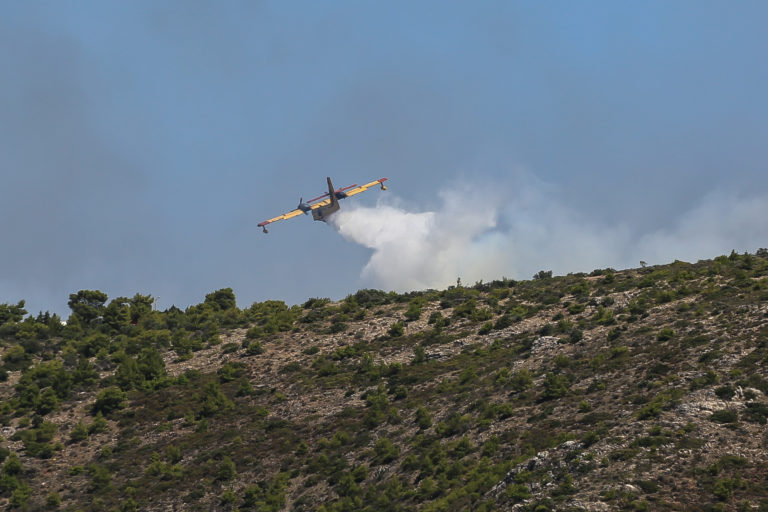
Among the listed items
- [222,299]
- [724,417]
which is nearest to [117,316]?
[222,299]

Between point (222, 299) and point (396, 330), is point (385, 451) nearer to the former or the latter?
point (396, 330)

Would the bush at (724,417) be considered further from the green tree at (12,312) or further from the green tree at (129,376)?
the green tree at (12,312)

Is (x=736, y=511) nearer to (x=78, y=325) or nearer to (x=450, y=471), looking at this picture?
(x=450, y=471)

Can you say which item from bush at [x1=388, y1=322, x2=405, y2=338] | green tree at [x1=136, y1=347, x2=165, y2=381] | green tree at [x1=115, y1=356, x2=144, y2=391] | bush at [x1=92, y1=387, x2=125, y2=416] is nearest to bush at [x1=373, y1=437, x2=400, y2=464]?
bush at [x1=388, y1=322, x2=405, y2=338]

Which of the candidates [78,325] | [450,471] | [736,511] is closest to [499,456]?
[450,471]

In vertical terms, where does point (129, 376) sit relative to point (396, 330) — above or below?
below

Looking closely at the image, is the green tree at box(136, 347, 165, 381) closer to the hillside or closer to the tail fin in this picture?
the hillside

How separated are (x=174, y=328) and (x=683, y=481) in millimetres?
68220

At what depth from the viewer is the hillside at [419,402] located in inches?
1865

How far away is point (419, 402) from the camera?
67.8 metres

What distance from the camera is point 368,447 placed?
62875mm

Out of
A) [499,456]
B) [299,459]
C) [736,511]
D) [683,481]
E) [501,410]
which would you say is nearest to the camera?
[736,511]

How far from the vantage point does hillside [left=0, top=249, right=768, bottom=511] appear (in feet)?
155

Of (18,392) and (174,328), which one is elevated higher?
(174,328)
